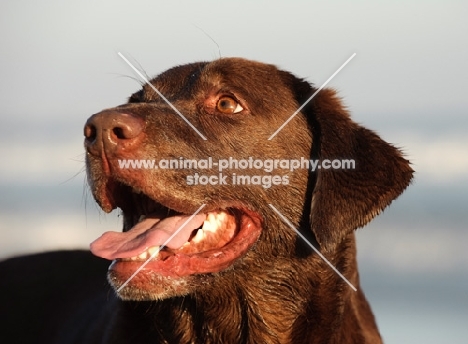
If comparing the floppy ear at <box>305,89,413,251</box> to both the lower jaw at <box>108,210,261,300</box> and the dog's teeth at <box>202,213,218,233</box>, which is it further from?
the dog's teeth at <box>202,213,218,233</box>

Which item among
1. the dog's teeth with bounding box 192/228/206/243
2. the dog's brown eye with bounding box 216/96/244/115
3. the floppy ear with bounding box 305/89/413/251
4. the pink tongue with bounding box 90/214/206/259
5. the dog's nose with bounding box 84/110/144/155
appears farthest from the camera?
the dog's brown eye with bounding box 216/96/244/115

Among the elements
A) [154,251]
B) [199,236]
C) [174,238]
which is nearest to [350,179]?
[199,236]

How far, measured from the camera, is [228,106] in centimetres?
516

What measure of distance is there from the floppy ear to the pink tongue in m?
0.59

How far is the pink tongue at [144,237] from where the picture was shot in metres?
4.68

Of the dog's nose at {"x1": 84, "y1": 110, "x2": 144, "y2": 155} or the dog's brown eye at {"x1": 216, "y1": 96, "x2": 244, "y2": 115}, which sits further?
the dog's brown eye at {"x1": 216, "y1": 96, "x2": 244, "y2": 115}

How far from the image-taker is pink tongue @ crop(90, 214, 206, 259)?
15.4 ft

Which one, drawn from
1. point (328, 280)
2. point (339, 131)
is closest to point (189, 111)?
point (339, 131)

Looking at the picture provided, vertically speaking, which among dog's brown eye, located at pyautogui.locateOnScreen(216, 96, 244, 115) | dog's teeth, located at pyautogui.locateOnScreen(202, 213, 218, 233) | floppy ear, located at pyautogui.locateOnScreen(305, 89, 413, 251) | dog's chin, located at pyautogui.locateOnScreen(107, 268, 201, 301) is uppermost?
Answer: dog's brown eye, located at pyautogui.locateOnScreen(216, 96, 244, 115)

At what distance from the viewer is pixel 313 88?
18.3 feet

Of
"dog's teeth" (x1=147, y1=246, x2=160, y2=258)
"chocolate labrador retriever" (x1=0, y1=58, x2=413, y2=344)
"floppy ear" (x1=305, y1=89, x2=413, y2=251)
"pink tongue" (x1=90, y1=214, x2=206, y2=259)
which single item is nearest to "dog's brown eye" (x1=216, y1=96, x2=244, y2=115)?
"chocolate labrador retriever" (x1=0, y1=58, x2=413, y2=344)

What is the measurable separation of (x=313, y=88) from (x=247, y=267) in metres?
1.10

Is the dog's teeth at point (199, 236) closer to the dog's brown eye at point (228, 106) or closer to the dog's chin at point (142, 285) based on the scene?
the dog's chin at point (142, 285)

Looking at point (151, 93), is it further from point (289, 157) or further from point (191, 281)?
point (191, 281)
